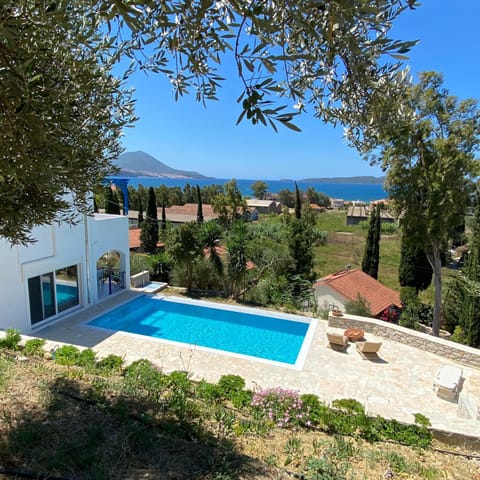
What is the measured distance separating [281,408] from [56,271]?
10.6m

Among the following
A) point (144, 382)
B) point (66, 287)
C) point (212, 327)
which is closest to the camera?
point (144, 382)

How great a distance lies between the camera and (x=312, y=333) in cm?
1237

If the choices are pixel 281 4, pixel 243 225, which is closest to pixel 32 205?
pixel 281 4

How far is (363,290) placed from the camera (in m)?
17.1

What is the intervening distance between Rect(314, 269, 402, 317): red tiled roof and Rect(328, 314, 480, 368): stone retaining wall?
357cm

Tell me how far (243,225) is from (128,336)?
307 inches

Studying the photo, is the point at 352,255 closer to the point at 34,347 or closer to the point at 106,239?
the point at 106,239

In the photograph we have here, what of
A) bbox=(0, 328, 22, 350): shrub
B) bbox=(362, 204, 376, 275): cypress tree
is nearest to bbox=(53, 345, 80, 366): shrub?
bbox=(0, 328, 22, 350): shrub

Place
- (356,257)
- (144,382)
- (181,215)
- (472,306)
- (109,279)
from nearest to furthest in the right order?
1. (144,382)
2. (472,306)
3. (109,279)
4. (356,257)
5. (181,215)

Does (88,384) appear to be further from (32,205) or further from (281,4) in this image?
(281,4)

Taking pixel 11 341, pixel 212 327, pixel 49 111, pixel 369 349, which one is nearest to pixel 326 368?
pixel 369 349

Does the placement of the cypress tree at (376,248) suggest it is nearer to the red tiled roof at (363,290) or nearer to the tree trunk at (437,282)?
the red tiled roof at (363,290)

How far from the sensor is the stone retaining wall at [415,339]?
1020 cm

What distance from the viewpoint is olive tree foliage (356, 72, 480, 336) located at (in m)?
12.1
